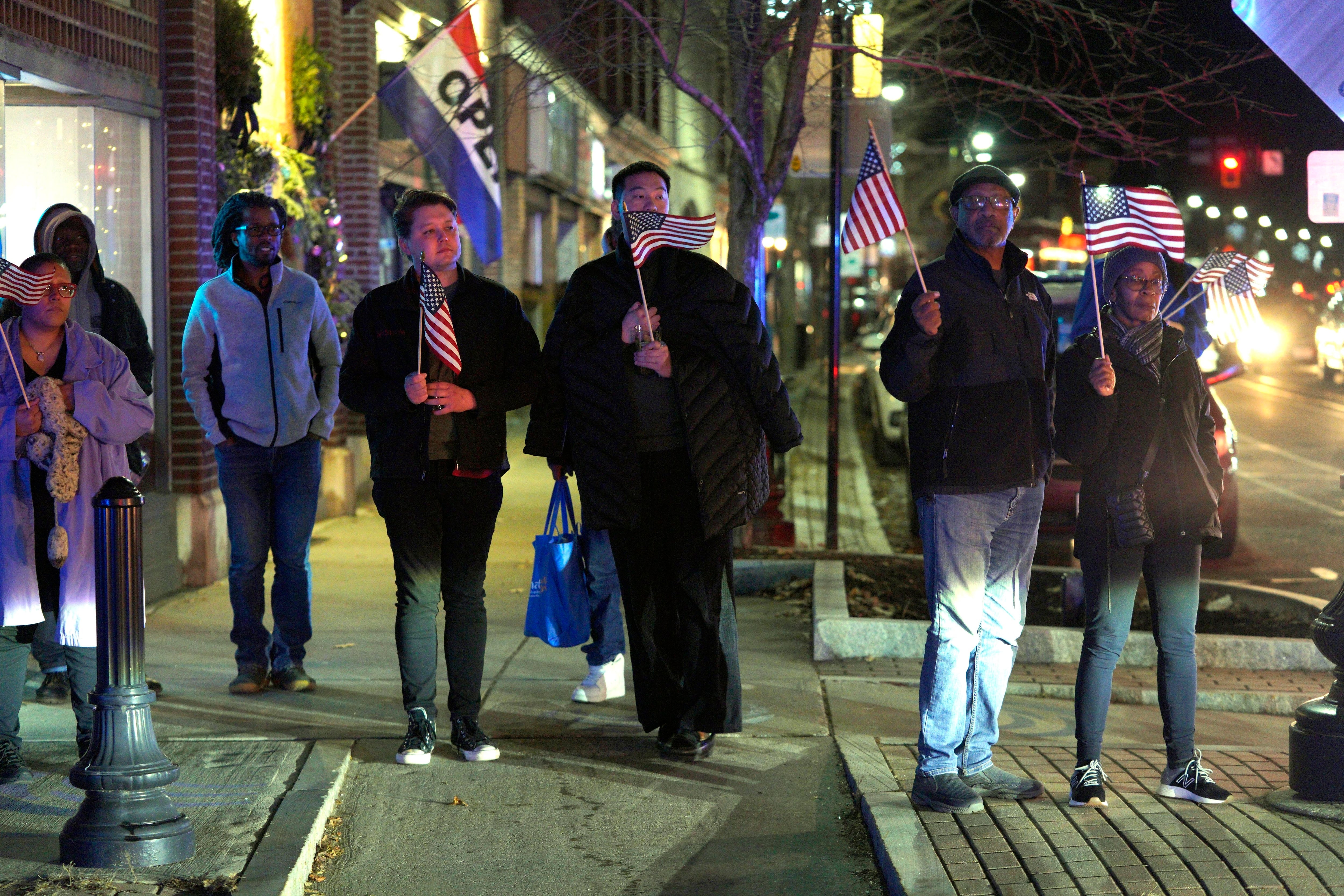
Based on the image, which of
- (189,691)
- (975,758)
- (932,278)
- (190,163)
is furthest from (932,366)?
(190,163)

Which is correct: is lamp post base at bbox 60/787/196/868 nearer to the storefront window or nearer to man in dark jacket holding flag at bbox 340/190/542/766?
man in dark jacket holding flag at bbox 340/190/542/766

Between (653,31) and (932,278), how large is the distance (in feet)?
13.6

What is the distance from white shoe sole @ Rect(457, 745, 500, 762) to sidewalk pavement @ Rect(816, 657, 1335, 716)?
6.41 ft

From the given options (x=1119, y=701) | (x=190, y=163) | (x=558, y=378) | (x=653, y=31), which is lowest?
(x=1119, y=701)

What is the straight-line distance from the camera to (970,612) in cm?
493

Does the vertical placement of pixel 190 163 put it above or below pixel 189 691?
above

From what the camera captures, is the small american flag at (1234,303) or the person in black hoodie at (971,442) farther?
the small american flag at (1234,303)

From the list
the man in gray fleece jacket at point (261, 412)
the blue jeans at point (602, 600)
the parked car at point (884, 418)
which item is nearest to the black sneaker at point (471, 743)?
the blue jeans at point (602, 600)

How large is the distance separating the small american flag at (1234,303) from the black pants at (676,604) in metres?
2.01

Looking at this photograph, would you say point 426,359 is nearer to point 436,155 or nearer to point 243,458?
point 243,458

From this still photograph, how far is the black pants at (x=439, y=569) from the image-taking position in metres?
5.54

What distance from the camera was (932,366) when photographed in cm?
490

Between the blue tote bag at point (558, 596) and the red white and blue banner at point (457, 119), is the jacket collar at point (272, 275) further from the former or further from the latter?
the red white and blue banner at point (457, 119)

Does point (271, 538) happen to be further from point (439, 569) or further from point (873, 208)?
point (873, 208)
